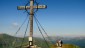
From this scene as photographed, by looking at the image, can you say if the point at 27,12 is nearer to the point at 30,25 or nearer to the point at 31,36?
the point at 30,25

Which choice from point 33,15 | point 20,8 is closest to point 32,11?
point 33,15

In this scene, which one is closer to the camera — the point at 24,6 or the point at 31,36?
the point at 31,36

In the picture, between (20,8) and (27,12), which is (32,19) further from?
(20,8)

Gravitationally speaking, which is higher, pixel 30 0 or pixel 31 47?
pixel 30 0

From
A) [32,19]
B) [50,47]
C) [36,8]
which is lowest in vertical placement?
[50,47]

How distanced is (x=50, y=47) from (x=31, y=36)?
6.20ft

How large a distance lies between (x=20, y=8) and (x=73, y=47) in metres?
4.93

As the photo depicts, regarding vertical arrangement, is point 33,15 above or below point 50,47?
above

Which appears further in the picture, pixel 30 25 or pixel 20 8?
pixel 20 8

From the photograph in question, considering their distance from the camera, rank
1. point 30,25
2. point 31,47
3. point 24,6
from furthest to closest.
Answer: point 24,6 → point 30,25 → point 31,47

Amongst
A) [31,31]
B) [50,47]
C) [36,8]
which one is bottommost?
[50,47]

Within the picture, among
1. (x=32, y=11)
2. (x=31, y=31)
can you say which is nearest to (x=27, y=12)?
(x=32, y=11)

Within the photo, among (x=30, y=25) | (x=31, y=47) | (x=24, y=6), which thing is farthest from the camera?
(x=24, y=6)

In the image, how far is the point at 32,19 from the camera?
13234mm
